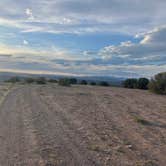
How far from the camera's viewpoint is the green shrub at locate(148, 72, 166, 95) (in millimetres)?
40381

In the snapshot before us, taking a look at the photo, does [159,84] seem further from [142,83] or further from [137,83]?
[137,83]

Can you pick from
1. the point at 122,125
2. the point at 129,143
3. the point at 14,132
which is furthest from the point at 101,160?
the point at 122,125

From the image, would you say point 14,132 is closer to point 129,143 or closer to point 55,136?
point 55,136

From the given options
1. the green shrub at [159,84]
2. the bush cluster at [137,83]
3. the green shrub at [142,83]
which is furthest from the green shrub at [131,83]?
the green shrub at [159,84]

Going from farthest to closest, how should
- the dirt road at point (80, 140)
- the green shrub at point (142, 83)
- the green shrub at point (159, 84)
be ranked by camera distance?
the green shrub at point (142, 83) < the green shrub at point (159, 84) < the dirt road at point (80, 140)

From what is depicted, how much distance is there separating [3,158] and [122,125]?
666 centimetres

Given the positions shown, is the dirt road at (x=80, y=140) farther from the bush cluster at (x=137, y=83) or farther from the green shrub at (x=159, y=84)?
the bush cluster at (x=137, y=83)

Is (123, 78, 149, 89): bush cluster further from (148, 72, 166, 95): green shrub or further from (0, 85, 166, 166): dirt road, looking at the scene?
(0, 85, 166, 166): dirt road

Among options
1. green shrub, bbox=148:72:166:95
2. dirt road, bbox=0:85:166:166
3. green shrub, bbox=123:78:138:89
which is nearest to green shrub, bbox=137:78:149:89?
green shrub, bbox=123:78:138:89

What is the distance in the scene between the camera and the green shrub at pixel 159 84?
4038 cm

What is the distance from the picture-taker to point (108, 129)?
12.8 metres

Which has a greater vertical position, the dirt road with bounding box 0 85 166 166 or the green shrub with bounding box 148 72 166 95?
the green shrub with bounding box 148 72 166 95

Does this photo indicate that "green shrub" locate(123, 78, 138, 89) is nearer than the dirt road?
No

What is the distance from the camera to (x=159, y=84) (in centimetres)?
4094
